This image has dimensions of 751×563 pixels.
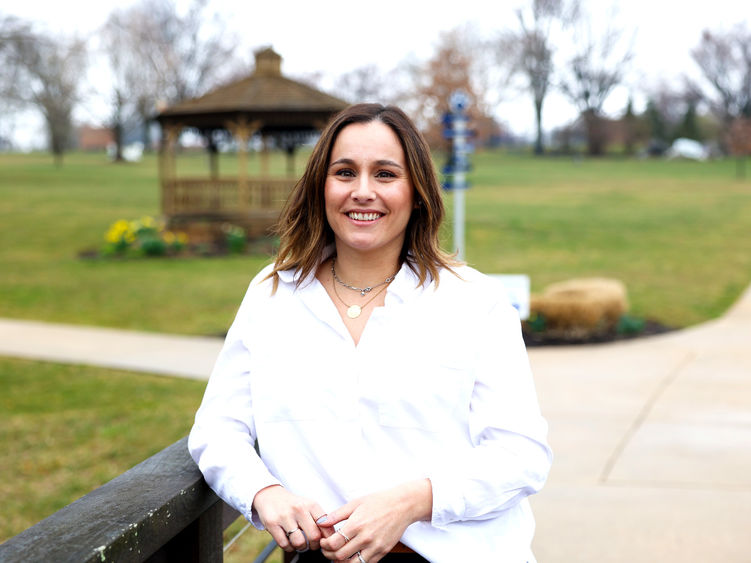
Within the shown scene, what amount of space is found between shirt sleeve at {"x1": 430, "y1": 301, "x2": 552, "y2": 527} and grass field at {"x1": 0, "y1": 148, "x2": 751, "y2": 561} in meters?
0.68

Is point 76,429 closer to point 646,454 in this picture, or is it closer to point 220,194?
point 646,454

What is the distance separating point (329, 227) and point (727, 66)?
232 feet

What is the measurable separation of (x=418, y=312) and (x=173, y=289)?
1077cm

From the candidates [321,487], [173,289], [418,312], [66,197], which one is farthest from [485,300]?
[66,197]

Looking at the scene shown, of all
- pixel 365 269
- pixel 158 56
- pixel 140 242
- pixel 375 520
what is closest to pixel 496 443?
pixel 375 520

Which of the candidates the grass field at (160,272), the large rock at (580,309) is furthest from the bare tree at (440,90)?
the large rock at (580,309)

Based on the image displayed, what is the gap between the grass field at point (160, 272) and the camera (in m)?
5.12

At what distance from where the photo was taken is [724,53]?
65.2m

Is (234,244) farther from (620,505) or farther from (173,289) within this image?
(620,505)

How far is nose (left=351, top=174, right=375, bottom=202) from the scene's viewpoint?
75.5 inches

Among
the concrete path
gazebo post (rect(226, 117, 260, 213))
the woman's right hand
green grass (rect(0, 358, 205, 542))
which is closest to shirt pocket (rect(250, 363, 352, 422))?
the woman's right hand

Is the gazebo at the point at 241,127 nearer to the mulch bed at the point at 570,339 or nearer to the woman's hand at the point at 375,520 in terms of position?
the mulch bed at the point at 570,339

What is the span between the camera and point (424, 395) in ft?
5.81

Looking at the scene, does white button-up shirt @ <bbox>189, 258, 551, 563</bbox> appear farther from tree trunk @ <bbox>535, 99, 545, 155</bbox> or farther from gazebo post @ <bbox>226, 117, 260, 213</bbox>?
tree trunk @ <bbox>535, 99, 545, 155</bbox>
